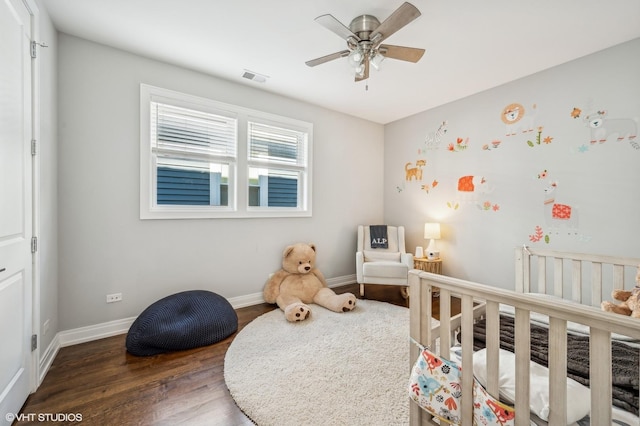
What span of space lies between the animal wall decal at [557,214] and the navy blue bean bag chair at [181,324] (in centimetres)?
329

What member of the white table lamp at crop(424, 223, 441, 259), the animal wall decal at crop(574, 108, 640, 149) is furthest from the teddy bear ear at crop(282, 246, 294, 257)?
the animal wall decal at crop(574, 108, 640, 149)

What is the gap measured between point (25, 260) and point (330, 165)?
3105 millimetres

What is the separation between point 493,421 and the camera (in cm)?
95

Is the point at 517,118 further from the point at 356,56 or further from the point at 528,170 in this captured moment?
the point at 356,56

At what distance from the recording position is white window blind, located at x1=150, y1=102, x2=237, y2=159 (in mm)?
2598

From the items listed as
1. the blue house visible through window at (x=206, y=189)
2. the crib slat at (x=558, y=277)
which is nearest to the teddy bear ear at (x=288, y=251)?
the blue house visible through window at (x=206, y=189)

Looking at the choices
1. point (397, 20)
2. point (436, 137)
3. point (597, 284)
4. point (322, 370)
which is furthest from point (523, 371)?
point (436, 137)

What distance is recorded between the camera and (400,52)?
195cm

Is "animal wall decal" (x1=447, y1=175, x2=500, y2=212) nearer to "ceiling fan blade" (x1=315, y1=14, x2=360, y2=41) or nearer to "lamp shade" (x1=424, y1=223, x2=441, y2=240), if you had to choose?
"lamp shade" (x1=424, y1=223, x2=441, y2=240)

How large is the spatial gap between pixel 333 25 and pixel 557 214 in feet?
9.09

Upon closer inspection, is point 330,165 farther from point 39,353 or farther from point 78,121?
point 39,353

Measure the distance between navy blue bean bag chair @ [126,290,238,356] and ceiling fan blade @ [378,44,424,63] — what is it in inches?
102

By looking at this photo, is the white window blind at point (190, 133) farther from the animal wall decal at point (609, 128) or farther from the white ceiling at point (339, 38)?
the animal wall decal at point (609, 128)

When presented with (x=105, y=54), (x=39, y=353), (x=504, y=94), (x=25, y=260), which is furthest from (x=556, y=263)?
(x=105, y=54)
